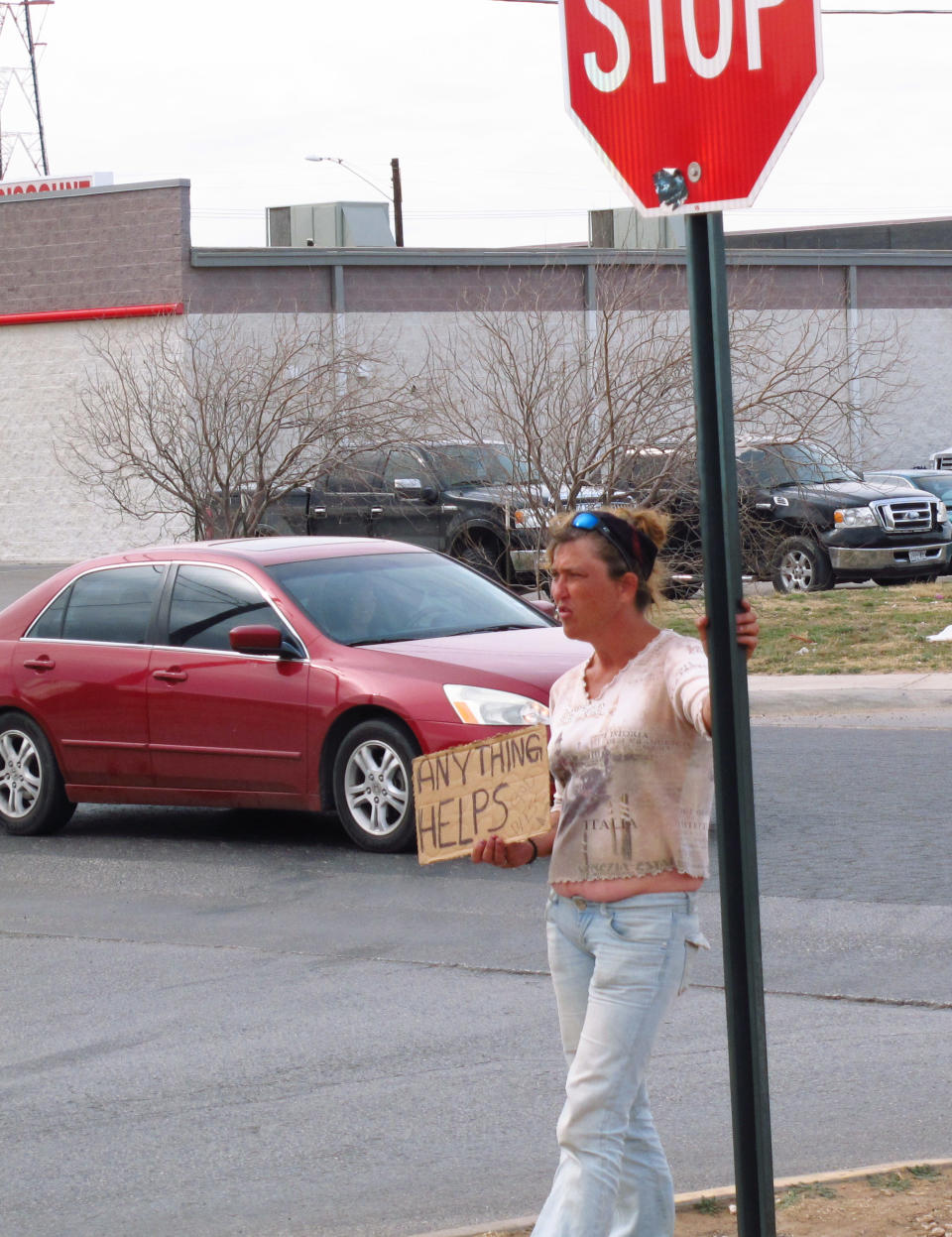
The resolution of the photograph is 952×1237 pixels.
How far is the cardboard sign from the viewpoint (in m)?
4.05

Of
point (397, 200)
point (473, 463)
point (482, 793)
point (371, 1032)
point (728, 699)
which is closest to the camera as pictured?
point (728, 699)

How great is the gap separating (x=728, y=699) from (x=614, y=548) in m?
0.60

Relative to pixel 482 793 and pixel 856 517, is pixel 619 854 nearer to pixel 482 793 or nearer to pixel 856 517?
pixel 482 793

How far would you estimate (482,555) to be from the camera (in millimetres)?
20766

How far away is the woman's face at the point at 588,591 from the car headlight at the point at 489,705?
5.25 metres

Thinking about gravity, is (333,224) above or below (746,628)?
above


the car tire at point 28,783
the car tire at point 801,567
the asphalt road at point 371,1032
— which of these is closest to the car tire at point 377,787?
the asphalt road at point 371,1032

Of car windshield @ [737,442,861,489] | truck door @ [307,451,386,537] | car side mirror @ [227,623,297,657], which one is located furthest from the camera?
truck door @ [307,451,386,537]

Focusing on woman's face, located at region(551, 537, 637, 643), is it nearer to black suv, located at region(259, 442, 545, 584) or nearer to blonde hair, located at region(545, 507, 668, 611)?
blonde hair, located at region(545, 507, 668, 611)

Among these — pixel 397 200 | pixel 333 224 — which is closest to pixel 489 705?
pixel 333 224

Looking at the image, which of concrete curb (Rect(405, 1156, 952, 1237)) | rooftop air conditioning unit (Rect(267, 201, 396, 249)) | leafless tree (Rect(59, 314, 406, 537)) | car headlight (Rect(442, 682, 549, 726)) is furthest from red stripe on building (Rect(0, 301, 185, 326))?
concrete curb (Rect(405, 1156, 952, 1237))

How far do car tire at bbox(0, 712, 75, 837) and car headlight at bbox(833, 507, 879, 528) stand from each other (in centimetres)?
1320

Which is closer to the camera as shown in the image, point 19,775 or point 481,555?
point 19,775

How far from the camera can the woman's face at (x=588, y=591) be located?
13.0 feet
